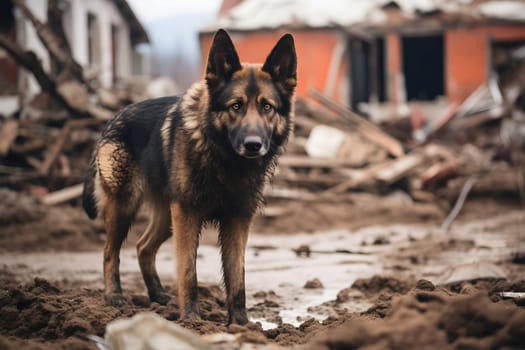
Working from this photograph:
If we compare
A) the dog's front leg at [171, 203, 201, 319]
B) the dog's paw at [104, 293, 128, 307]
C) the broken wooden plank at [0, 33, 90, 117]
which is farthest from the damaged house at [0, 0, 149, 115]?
the dog's front leg at [171, 203, 201, 319]

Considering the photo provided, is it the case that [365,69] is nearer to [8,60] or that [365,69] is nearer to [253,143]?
[8,60]

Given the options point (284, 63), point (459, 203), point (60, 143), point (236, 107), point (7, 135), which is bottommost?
point (459, 203)

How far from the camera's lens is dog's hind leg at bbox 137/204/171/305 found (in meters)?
6.28

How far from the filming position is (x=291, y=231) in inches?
487

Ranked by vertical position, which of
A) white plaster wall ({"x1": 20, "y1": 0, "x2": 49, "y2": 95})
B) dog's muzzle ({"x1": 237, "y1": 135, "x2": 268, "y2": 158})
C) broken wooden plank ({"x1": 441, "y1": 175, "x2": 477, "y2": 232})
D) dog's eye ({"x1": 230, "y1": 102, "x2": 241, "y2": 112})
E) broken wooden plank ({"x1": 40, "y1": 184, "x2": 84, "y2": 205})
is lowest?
broken wooden plank ({"x1": 441, "y1": 175, "x2": 477, "y2": 232})

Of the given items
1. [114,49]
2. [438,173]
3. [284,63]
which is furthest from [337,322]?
[114,49]

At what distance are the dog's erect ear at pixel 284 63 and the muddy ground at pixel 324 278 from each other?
1.89 meters

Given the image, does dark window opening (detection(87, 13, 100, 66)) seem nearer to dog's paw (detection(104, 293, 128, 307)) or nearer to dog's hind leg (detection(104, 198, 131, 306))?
dog's hind leg (detection(104, 198, 131, 306))

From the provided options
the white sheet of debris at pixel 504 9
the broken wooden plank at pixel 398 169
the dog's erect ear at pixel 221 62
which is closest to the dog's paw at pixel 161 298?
the dog's erect ear at pixel 221 62

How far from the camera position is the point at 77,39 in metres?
20.7

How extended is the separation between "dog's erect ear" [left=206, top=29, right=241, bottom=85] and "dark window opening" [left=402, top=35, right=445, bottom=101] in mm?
23225

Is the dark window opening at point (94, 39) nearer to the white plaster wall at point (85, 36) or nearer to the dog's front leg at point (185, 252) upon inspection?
the white plaster wall at point (85, 36)

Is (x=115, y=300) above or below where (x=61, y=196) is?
above

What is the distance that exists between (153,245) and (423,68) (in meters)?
23.9
